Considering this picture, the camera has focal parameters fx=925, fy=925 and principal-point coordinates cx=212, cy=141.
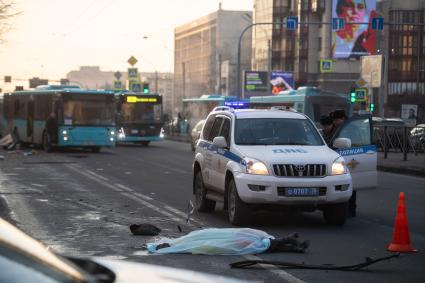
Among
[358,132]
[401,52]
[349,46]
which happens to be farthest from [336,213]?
[401,52]

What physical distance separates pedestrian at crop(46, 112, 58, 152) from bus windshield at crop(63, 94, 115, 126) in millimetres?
470

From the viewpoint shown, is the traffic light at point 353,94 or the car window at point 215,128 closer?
the car window at point 215,128

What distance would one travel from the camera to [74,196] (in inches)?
716

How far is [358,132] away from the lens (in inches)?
628

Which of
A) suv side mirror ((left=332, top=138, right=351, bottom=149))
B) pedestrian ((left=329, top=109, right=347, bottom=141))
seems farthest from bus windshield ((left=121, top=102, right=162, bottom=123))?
suv side mirror ((left=332, top=138, right=351, bottom=149))

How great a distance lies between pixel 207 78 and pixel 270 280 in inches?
6001

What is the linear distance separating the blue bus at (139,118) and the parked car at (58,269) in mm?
43538

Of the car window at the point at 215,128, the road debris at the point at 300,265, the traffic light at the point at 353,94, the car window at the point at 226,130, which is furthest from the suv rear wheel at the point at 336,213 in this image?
the traffic light at the point at 353,94

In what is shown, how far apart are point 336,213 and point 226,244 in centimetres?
336

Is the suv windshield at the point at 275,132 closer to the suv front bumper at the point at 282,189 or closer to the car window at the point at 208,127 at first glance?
the suv front bumper at the point at 282,189

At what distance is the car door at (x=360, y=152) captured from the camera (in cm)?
1550

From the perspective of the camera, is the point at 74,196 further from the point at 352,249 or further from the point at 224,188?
the point at 352,249

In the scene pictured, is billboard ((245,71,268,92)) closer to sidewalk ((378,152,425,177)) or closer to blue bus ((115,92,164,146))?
blue bus ((115,92,164,146))

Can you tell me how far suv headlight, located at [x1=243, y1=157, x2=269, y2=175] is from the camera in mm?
13141
